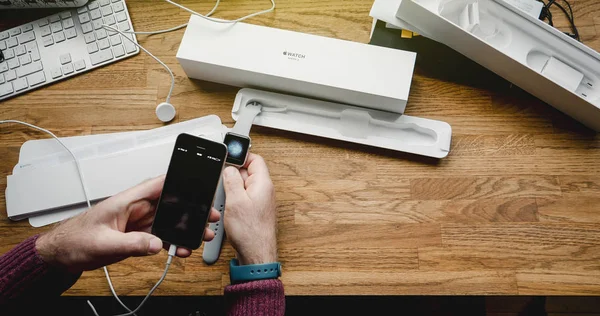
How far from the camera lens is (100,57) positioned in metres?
0.88

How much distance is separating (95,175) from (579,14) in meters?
0.98

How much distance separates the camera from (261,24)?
2.95 feet

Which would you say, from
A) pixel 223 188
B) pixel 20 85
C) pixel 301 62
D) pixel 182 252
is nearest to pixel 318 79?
pixel 301 62

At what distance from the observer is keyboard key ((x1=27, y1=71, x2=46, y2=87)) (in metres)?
0.87

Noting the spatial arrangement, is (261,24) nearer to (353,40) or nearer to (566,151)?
(353,40)

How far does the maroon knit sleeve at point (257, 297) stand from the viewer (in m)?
0.72

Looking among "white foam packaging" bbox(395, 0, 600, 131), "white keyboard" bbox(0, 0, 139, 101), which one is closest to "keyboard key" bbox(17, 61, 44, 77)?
"white keyboard" bbox(0, 0, 139, 101)

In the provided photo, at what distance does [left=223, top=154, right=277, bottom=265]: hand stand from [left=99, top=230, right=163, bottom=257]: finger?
0.46ft

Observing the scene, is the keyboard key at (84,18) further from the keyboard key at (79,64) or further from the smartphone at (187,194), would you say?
the smartphone at (187,194)

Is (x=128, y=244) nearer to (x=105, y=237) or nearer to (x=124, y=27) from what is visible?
(x=105, y=237)

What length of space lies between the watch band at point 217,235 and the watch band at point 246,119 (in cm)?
10

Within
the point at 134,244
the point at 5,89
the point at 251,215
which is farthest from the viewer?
the point at 5,89

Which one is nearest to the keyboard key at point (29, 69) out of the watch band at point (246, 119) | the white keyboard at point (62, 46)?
the white keyboard at point (62, 46)

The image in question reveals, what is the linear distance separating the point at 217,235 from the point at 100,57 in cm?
43
